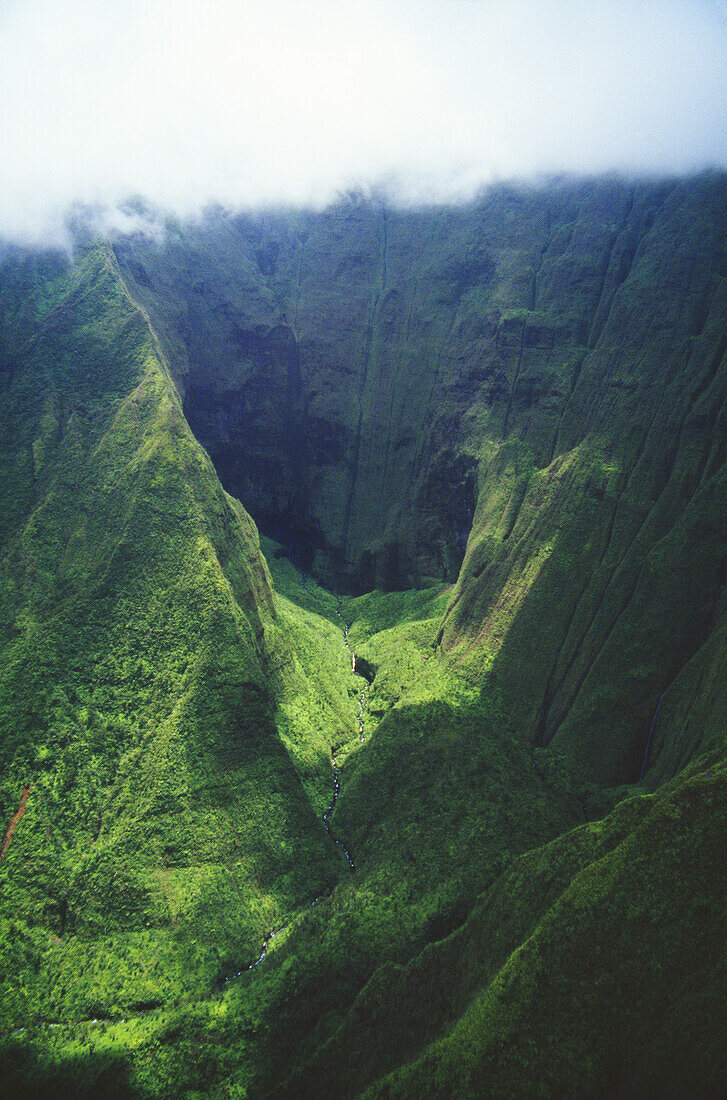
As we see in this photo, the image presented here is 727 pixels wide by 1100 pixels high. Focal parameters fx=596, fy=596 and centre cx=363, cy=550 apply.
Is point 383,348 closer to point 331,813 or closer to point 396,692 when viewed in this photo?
point 396,692

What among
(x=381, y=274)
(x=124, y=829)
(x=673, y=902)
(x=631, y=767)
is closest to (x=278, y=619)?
(x=124, y=829)

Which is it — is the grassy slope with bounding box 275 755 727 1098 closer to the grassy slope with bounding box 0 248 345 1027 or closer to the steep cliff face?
the grassy slope with bounding box 0 248 345 1027

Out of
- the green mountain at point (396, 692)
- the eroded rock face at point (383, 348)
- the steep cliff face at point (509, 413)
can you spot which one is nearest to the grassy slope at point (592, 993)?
the green mountain at point (396, 692)

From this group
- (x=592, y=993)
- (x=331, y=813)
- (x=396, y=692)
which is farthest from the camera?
(x=396, y=692)

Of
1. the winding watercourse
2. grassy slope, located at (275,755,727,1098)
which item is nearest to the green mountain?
grassy slope, located at (275,755,727,1098)

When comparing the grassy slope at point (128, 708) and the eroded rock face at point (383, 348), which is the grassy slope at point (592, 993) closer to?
the grassy slope at point (128, 708)

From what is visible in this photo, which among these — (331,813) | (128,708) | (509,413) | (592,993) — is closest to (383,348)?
(509,413)

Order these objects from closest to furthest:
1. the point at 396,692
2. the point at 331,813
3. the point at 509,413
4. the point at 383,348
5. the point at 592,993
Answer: the point at 592,993, the point at 331,813, the point at 396,692, the point at 509,413, the point at 383,348
